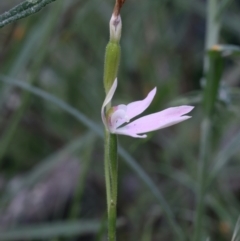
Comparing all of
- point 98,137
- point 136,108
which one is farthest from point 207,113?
point 98,137

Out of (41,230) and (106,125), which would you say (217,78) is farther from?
(41,230)

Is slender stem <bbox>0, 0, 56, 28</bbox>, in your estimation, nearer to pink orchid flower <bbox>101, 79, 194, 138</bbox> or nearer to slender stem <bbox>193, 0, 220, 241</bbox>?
pink orchid flower <bbox>101, 79, 194, 138</bbox>

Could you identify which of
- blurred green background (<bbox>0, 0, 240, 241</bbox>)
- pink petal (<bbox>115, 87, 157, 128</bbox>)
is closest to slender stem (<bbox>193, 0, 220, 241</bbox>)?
pink petal (<bbox>115, 87, 157, 128</bbox>)

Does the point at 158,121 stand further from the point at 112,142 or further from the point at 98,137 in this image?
the point at 98,137

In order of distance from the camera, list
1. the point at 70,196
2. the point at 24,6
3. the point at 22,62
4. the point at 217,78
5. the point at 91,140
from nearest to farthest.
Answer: the point at 24,6, the point at 217,78, the point at 22,62, the point at 91,140, the point at 70,196

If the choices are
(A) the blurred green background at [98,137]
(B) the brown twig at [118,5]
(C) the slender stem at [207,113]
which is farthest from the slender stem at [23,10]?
(A) the blurred green background at [98,137]

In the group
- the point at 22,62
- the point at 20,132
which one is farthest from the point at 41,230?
the point at 20,132

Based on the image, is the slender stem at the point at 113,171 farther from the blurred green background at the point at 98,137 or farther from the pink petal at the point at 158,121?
the blurred green background at the point at 98,137

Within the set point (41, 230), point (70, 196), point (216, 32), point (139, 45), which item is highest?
point (139, 45)
